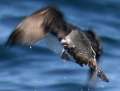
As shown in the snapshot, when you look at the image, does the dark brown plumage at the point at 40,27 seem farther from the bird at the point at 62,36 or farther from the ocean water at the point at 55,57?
the ocean water at the point at 55,57

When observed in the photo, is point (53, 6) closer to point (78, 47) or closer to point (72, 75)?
point (78, 47)

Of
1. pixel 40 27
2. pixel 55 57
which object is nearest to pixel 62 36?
pixel 40 27

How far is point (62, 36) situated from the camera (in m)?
4.13

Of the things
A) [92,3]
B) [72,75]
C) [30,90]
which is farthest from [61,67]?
[92,3]

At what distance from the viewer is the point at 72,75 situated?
727 cm

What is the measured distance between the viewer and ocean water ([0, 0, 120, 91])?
694 centimetres

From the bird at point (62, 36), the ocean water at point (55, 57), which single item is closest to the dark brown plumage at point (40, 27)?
the bird at point (62, 36)

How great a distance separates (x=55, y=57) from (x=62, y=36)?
3.64 metres

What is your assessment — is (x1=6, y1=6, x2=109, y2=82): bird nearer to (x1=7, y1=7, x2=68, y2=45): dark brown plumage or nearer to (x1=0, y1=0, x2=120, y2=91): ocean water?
(x1=7, y1=7, x2=68, y2=45): dark brown plumage

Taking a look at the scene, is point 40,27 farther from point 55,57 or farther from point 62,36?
point 55,57

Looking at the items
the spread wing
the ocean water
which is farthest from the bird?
the ocean water

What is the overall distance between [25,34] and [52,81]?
306 cm

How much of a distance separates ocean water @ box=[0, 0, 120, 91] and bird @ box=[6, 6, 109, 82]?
7.50 ft

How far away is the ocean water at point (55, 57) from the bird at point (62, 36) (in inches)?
89.9
